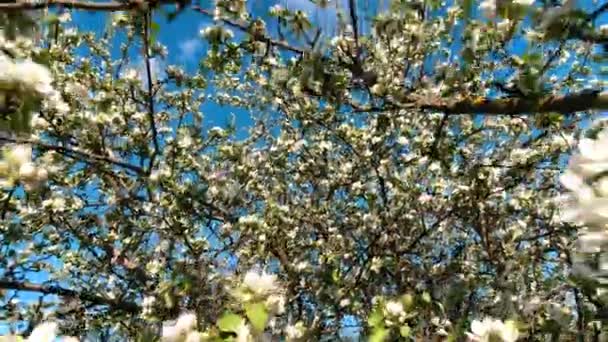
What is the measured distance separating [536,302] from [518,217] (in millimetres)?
1765

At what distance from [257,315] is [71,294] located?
153 inches

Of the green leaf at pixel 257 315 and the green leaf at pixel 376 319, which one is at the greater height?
the green leaf at pixel 376 319

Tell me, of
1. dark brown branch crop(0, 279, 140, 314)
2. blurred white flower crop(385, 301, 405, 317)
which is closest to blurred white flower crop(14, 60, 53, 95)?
blurred white flower crop(385, 301, 405, 317)

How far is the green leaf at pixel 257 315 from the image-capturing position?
1.50 meters

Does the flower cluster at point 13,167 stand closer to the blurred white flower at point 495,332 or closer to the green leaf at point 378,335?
the green leaf at point 378,335

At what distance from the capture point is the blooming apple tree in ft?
10.9

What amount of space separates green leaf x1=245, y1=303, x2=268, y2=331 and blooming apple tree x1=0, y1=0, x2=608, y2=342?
3.39ft

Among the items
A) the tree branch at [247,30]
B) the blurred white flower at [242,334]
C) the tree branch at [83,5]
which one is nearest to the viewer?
the blurred white flower at [242,334]

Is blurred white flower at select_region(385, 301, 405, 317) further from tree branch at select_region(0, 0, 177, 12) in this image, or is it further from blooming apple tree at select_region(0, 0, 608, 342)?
tree branch at select_region(0, 0, 177, 12)

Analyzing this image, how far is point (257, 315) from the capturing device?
152cm

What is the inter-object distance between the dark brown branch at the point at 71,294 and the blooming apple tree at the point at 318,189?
0.02m

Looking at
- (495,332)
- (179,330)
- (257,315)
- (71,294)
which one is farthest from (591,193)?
(71,294)

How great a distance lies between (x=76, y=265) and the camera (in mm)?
5621

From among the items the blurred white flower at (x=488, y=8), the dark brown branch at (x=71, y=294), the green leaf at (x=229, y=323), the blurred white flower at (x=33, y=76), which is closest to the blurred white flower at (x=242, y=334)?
the green leaf at (x=229, y=323)
